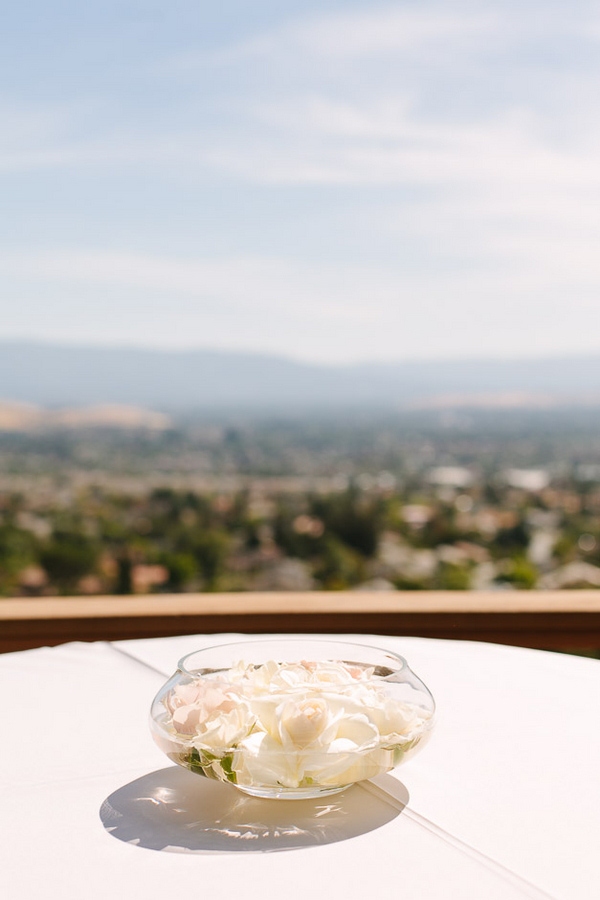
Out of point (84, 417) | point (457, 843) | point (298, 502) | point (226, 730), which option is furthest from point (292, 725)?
point (84, 417)

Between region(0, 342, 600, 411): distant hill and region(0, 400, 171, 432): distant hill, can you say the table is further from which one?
region(0, 342, 600, 411): distant hill

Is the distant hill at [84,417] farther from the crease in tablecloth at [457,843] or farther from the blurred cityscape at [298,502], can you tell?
the crease in tablecloth at [457,843]

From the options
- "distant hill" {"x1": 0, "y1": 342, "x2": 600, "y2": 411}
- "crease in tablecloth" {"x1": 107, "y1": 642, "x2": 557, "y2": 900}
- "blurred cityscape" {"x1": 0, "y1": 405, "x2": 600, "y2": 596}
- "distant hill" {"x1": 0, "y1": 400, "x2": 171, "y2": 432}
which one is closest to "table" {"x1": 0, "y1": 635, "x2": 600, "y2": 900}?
"crease in tablecloth" {"x1": 107, "y1": 642, "x2": 557, "y2": 900}

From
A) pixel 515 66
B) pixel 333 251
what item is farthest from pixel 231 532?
pixel 333 251

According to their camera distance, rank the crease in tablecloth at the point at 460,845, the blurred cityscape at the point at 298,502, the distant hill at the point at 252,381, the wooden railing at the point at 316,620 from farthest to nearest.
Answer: the distant hill at the point at 252,381 < the blurred cityscape at the point at 298,502 < the wooden railing at the point at 316,620 < the crease in tablecloth at the point at 460,845

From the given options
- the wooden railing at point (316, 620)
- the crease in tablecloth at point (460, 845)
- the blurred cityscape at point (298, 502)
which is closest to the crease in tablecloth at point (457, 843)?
the crease in tablecloth at point (460, 845)

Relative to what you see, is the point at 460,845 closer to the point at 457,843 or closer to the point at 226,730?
the point at 457,843
